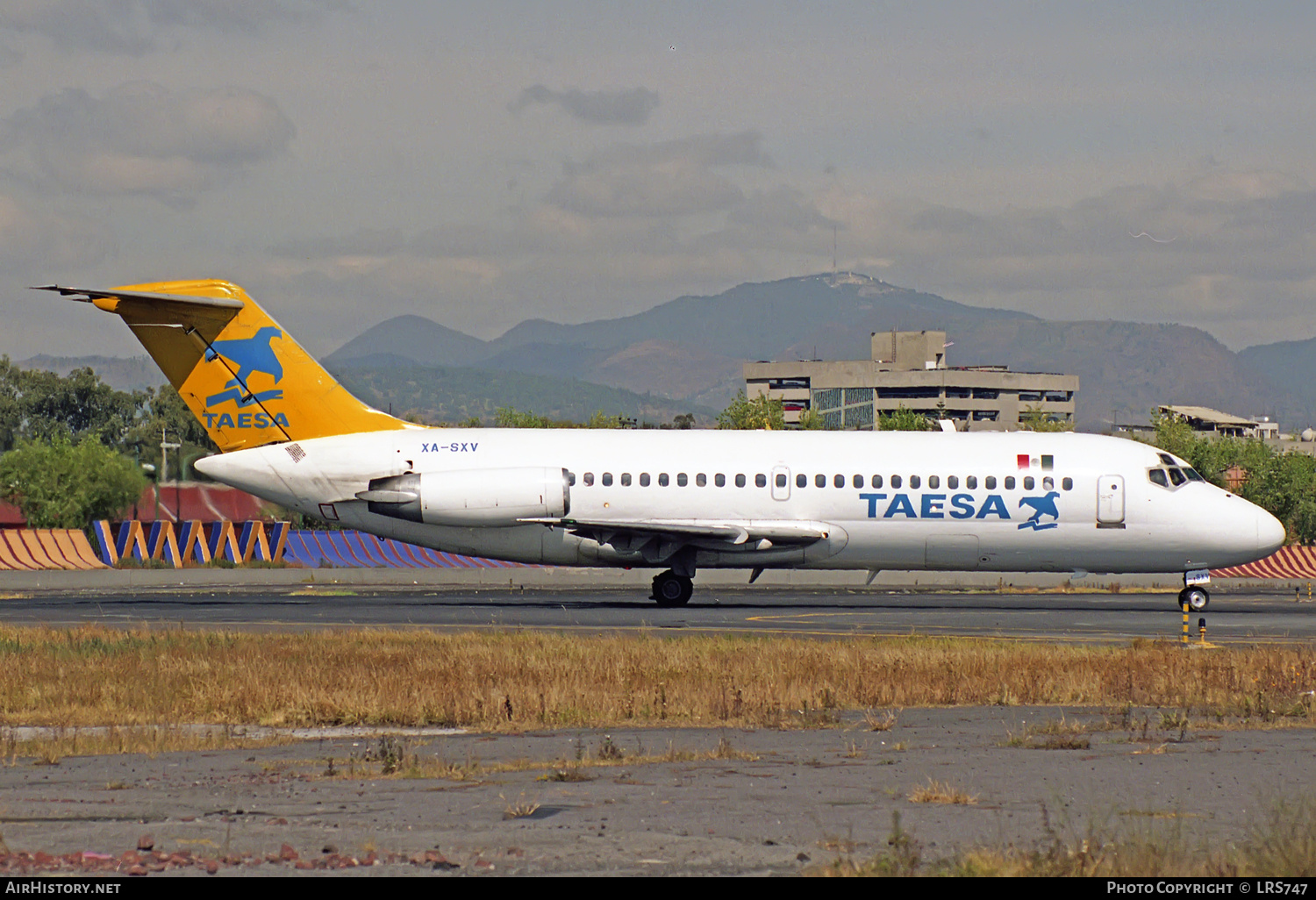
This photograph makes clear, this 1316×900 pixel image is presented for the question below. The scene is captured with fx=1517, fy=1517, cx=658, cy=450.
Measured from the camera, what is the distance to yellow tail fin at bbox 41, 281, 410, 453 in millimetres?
36656

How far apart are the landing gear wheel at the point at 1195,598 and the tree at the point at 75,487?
180 feet

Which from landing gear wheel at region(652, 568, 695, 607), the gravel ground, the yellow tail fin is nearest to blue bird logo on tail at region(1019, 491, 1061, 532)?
landing gear wheel at region(652, 568, 695, 607)

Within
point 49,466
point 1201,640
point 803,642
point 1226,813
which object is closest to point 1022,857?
point 1226,813

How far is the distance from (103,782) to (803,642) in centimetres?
1483

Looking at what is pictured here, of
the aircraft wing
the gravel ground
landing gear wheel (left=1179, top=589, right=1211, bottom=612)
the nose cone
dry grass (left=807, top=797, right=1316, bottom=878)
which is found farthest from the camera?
the nose cone

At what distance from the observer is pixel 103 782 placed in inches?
499

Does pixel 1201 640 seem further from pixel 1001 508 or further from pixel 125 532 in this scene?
pixel 125 532

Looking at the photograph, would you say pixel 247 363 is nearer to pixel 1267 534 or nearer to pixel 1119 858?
pixel 1267 534

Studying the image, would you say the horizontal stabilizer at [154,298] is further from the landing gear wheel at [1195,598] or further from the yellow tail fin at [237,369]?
the landing gear wheel at [1195,598]

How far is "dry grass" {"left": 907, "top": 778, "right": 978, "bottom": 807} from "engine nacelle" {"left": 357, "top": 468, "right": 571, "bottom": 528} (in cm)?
2468

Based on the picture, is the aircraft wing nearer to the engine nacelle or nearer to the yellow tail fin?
the engine nacelle

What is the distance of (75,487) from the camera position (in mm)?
75312

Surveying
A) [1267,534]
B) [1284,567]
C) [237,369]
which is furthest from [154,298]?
[1284,567]

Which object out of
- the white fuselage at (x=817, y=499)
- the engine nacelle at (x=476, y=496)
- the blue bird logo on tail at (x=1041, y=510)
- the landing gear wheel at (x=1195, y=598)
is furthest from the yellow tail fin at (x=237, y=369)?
the landing gear wheel at (x=1195, y=598)
